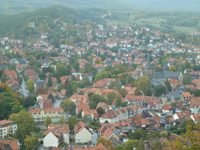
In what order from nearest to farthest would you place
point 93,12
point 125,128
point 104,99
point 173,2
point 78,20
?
point 125,128 < point 104,99 < point 78,20 < point 93,12 < point 173,2

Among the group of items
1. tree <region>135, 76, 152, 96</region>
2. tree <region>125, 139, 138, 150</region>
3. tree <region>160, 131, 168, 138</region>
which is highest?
tree <region>125, 139, 138, 150</region>

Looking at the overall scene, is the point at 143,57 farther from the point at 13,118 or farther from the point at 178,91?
the point at 13,118

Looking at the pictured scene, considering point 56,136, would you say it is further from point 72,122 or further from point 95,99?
point 95,99

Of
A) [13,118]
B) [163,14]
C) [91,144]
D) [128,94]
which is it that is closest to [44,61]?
[128,94]

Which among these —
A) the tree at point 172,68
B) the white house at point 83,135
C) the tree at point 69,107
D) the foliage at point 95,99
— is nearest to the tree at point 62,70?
the foliage at point 95,99

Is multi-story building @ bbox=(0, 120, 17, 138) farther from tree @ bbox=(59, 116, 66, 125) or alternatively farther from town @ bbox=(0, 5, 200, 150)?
tree @ bbox=(59, 116, 66, 125)

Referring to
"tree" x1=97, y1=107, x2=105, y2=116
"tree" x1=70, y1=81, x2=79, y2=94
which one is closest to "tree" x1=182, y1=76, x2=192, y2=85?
"tree" x1=70, y1=81, x2=79, y2=94
